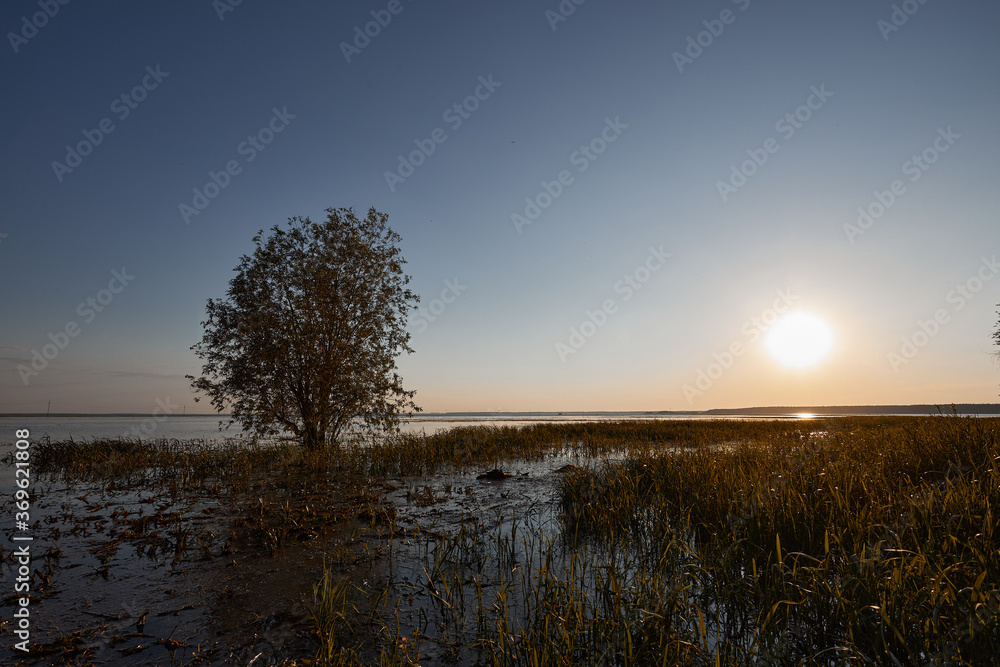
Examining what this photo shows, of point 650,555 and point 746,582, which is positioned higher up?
point 746,582

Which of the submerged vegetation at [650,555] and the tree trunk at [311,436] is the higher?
the tree trunk at [311,436]

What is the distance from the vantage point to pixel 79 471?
14922 mm

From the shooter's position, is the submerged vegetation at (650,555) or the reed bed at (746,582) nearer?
the reed bed at (746,582)

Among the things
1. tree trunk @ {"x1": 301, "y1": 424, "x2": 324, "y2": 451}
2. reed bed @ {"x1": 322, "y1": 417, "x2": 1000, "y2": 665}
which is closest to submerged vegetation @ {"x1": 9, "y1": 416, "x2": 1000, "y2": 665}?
reed bed @ {"x1": 322, "y1": 417, "x2": 1000, "y2": 665}

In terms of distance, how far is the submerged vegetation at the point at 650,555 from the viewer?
138 inches

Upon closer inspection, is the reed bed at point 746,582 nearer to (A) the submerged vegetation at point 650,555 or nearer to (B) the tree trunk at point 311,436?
(A) the submerged vegetation at point 650,555

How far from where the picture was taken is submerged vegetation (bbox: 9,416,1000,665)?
3498 mm

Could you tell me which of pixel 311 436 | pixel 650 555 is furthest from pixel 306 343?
pixel 650 555

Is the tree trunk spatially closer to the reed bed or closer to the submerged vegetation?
the submerged vegetation

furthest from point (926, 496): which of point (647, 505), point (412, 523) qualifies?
point (412, 523)

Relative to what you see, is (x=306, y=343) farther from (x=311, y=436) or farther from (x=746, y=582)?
(x=746, y=582)

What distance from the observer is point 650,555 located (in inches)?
239

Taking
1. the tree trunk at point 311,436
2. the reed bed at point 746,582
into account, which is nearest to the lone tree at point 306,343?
the tree trunk at point 311,436

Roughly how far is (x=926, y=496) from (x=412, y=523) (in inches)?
292
